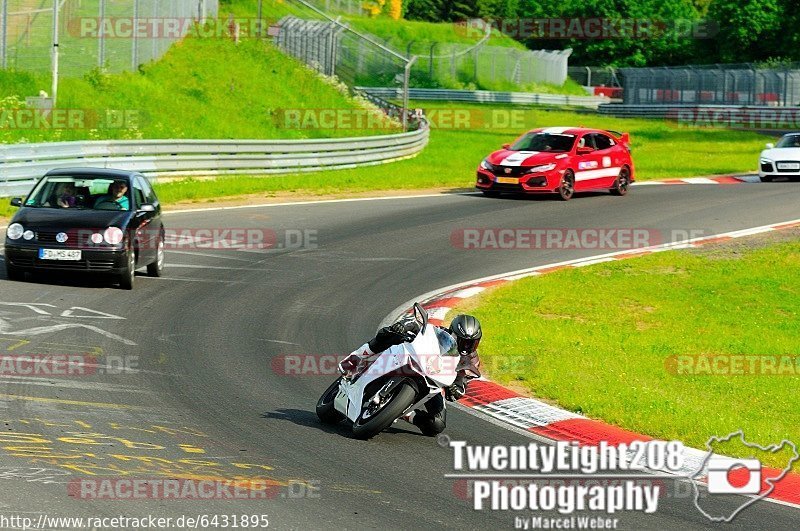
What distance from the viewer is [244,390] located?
10594 millimetres

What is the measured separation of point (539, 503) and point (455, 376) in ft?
5.15

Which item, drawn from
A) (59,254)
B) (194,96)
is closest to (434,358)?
(59,254)

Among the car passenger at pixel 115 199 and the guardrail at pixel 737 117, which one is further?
the guardrail at pixel 737 117

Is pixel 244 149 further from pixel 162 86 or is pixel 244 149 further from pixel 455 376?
pixel 455 376

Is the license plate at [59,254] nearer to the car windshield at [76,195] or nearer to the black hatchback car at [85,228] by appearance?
the black hatchback car at [85,228]

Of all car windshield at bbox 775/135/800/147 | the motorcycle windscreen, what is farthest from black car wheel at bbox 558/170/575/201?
the motorcycle windscreen

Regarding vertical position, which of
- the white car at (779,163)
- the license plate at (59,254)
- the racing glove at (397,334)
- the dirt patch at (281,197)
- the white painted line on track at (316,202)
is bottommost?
the white painted line on track at (316,202)

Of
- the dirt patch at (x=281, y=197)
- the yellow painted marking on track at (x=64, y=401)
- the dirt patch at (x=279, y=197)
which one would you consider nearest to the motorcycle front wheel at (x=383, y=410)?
the yellow painted marking on track at (x=64, y=401)

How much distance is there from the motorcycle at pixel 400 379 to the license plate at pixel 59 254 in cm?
669

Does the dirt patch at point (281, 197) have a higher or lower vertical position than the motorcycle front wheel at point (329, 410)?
higher

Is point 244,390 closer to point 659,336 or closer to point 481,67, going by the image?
point 659,336

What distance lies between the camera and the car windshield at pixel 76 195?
15602 mm

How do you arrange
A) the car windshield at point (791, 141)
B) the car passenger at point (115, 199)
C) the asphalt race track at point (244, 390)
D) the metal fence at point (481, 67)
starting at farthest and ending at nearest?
1. the metal fence at point (481, 67)
2. the car windshield at point (791, 141)
3. the car passenger at point (115, 199)
4. the asphalt race track at point (244, 390)

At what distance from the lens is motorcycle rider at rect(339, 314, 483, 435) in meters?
8.99
